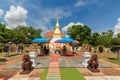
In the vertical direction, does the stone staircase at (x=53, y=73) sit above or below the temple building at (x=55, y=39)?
below

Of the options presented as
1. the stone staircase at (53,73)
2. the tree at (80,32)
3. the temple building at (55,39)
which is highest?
the tree at (80,32)

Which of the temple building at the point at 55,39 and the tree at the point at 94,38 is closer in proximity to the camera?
the temple building at the point at 55,39

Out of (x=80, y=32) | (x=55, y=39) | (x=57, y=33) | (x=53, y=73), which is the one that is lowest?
(x=53, y=73)

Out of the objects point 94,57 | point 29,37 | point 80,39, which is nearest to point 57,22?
point 80,39

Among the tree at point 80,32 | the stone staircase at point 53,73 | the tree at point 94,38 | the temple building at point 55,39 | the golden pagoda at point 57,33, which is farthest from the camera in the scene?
the tree at point 80,32

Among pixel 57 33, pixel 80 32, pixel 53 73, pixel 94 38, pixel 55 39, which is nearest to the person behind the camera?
pixel 53 73

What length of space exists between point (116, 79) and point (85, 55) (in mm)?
5096

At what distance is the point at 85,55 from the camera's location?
14.2 m

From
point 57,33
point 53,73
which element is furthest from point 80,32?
point 53,73

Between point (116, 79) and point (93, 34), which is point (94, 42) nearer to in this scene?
point (93, 34)

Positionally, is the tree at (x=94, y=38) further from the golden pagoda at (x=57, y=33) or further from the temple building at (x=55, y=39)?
the golden pagoda at (x=57, y=33)

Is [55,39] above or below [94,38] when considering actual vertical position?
below

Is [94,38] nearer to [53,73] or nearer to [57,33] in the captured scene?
[57,33]

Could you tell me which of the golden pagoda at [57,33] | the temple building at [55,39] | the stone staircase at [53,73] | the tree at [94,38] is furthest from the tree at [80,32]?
the stone staircase at [53,73]
